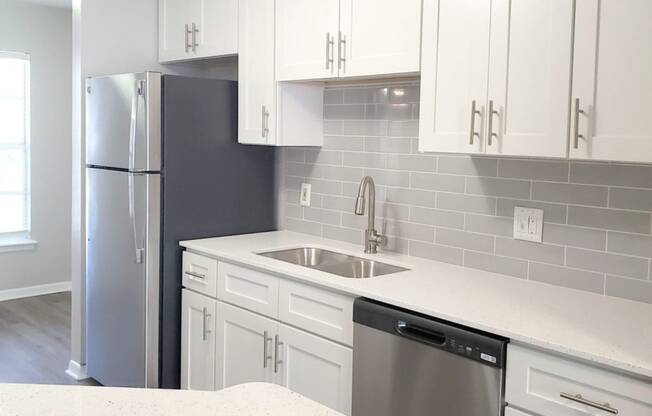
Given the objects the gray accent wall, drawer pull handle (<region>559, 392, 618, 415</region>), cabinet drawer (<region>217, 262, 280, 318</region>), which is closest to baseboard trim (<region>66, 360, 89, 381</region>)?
cabinet drawer (<region>217, 262, 280, 318</region>)

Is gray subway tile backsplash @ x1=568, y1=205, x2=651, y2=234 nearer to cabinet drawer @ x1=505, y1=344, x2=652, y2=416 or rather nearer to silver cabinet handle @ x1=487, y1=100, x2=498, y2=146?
silver cabinet handle @ x1=487, y1=100, x2=498, y2=146

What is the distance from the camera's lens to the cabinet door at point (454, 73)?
7.30 ft

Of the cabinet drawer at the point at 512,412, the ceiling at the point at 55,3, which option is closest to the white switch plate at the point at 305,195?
the cabinet drawer at the point at 512,412

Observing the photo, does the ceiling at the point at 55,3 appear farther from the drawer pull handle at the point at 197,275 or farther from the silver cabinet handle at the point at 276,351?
the silver cabinet handle at the point at 276,351

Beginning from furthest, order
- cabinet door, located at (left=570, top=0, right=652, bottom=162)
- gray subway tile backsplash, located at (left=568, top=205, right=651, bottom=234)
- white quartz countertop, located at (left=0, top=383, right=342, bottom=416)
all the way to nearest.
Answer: gray subway tile backsplash, located at (left=568, top=205, right=651, bottom=234) → cabinet door, located at (left=570, top=0, right=652, bottom=162) → white quartz countertop, located at (left=0, top=383, right=342, bottom=416)

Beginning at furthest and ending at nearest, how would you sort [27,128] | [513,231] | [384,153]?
1. [27,128]
2. [384,153]
3. [513,231]

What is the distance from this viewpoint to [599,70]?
1.93m

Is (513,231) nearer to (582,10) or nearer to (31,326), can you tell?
(582,10)

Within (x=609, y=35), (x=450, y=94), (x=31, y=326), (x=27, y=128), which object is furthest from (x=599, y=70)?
(x=27, y=128)

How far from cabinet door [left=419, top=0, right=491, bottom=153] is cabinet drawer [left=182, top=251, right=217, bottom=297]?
1.17m

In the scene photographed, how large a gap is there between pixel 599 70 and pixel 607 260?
69cm

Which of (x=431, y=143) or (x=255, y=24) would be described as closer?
(x=431, y=143)

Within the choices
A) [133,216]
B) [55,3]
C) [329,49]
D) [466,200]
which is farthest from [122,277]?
[55,3]

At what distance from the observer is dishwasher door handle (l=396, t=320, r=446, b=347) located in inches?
80.0
